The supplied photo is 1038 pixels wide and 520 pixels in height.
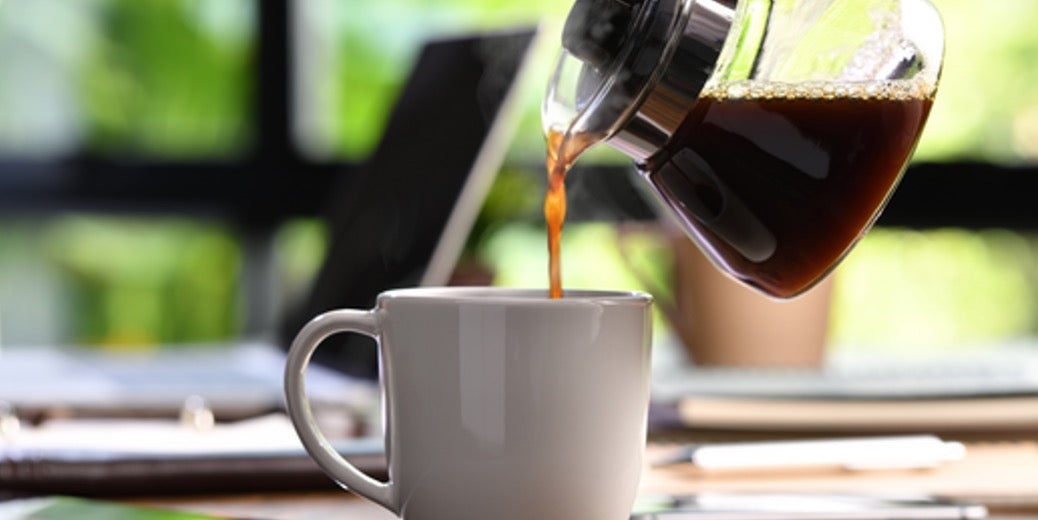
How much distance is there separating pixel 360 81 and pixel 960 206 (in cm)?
117

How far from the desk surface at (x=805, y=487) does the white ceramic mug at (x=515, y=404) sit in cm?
7

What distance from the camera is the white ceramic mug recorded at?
54 centimetres

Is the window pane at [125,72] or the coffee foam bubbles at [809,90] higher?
the coffee foam bubbles at [809,90]

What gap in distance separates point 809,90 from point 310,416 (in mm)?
282

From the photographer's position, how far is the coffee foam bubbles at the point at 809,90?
57 centimetres

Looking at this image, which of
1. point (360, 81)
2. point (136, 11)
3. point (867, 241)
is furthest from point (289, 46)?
point (867, 241)

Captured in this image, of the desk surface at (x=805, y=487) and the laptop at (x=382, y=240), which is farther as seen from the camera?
the laptop at (x=382, y=240)

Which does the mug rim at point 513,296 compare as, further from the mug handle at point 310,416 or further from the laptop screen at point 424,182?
the laptop screen at point 424,182

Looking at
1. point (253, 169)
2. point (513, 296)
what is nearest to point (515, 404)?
point (513, 296)

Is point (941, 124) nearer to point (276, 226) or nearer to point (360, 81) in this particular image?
point (360, 81)

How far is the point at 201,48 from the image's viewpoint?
237 centimetres

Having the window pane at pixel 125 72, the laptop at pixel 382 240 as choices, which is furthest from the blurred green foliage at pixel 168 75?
the laptop at pixel 382 240

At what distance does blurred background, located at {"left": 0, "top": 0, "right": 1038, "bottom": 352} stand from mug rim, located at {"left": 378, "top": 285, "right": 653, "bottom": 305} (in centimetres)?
162

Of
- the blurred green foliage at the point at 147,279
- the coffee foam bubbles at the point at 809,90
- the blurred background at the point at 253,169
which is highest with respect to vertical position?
the coffee foam bubbles at the point at 809,90
